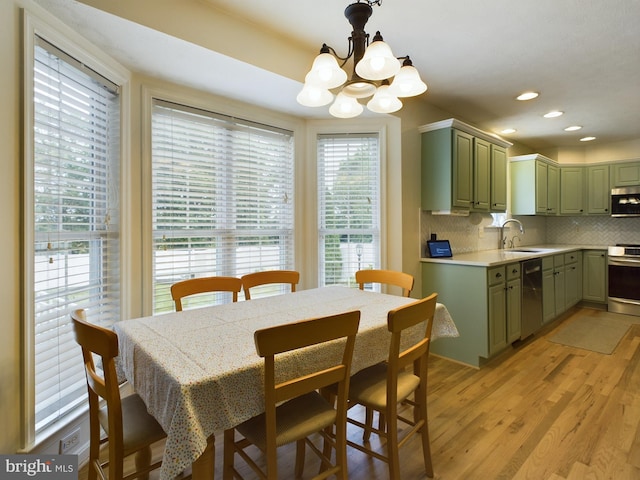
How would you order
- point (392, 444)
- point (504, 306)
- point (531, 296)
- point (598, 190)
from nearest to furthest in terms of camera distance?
point (392, 444), point (504, 306), point (531, 296), point (598, 190)

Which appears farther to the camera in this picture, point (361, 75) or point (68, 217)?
point (68, 217)

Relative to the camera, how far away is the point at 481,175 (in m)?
3.44

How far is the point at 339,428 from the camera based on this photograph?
1.34 meters

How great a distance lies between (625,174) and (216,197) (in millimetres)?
5579

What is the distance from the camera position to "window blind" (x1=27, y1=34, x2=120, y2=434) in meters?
1.59

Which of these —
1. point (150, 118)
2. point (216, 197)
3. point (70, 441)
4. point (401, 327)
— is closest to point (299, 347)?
point (401, 327)

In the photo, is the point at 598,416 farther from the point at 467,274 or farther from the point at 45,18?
the point at 45,18

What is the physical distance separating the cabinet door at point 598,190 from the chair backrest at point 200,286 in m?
5.47

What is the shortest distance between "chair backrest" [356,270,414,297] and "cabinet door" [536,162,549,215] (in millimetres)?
3330

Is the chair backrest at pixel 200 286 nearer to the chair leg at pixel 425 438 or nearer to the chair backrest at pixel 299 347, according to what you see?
the chair backrest at pixel 299 347

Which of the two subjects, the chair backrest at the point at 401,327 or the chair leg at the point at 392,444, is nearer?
the chair backrest at the point at 401,327

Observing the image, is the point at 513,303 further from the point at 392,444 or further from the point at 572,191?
the point at 572,191

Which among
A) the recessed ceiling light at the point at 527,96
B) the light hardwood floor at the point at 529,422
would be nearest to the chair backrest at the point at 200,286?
the light hardwood floor at the point at 529,422

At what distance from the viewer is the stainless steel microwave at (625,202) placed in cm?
454
